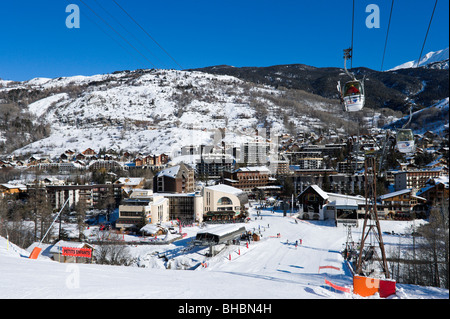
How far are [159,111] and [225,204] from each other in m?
60.5

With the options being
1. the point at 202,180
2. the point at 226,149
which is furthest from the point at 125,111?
the point at 202,180

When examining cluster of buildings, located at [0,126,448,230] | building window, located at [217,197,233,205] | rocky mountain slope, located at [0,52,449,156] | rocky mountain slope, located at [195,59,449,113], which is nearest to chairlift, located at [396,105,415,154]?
cluster of buildings, located at [0,126,448,230]

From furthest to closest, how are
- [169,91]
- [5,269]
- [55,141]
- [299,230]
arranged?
[169,91]
[55,141]
[299,230]
[5,269]

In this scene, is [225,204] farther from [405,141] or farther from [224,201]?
[405,141]

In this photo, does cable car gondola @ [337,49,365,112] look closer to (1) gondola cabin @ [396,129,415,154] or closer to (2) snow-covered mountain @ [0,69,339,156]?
(1) gondola cabin @ [396,129,415,154]

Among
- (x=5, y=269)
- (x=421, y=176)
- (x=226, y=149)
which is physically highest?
(x=226, y=149)

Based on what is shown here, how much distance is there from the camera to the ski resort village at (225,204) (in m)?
4.45

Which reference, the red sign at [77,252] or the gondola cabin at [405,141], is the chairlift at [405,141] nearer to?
the gondola cabin at [405,141]

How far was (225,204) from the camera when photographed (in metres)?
19.3

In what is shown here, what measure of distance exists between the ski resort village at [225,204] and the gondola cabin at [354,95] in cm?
2

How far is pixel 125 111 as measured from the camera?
74.3m

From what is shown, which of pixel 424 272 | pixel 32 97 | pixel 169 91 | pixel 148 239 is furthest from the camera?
pixel 32 97

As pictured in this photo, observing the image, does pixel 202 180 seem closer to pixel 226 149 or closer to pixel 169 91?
pixel 226 149
